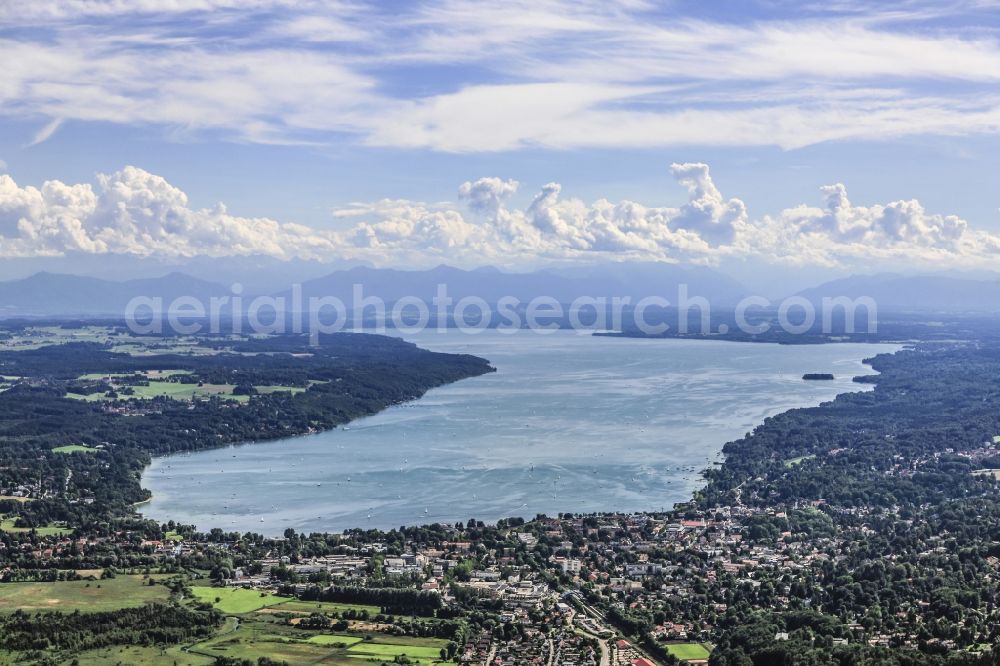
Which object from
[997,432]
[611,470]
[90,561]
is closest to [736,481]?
[611,470]

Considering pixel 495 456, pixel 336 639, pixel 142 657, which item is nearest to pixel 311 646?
pixel 336 639

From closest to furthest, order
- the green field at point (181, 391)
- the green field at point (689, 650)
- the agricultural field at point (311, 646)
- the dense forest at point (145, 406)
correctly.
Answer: the agricultural field at point (311, 646) → the green field at point (689, 650) → the dense forest at point (145, 406) → the green field at point (181, 391)

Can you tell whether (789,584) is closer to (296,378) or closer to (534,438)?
(534,438)

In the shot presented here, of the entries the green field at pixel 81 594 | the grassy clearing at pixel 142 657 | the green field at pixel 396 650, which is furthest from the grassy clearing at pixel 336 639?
the green field at pixel 81 594

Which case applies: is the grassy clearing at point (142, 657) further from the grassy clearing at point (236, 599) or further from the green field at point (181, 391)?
the green field at point (181, 391)

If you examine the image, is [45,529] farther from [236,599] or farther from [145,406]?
[145,406]

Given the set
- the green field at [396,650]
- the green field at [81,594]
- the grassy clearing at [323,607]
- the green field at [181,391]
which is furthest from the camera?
the green field at [181,391]
